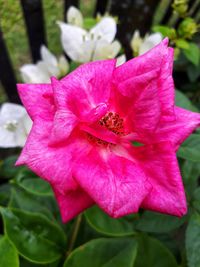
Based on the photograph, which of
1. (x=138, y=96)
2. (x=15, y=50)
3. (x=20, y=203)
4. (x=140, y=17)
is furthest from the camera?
(x=15, y=50)

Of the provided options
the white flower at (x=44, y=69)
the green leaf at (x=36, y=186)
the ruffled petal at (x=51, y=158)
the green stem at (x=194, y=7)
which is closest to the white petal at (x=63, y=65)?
the white flower at (x=44, y=69)

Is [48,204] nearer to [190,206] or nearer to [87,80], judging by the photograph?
[190,206]

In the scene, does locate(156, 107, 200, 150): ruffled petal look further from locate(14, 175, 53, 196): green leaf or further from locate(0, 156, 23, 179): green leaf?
locate(0, 156, 23, 179): green leaf

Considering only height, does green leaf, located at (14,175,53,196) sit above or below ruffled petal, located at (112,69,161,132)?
below

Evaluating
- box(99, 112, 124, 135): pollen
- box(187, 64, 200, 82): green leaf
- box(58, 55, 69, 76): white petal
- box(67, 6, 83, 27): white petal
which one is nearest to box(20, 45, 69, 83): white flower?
box(58, 55, 69, 76): white petal

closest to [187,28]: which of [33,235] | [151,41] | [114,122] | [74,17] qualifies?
[151,41]

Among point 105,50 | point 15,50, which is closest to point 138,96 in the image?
point 105,50
